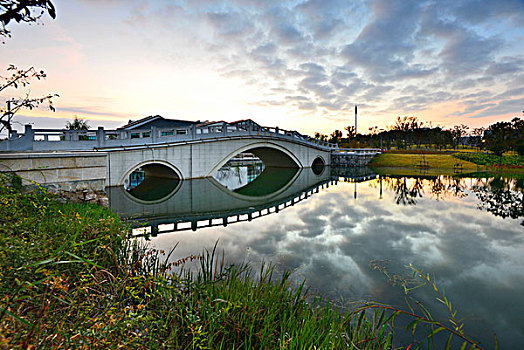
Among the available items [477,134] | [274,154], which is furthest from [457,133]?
[274,154]

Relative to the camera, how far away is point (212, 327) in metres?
2.44

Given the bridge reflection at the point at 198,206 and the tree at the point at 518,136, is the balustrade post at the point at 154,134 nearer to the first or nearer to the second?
the bridge reflection at the point at 198,206

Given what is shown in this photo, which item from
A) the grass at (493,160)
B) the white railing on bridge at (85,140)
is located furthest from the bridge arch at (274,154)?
the grass at (493,160)

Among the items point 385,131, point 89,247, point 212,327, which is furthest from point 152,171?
point 385,131

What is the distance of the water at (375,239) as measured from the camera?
4109 millimetres

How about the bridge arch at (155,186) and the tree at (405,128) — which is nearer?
the bridge arch at (155,186)

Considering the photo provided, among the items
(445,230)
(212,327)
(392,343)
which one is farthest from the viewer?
(445,230)

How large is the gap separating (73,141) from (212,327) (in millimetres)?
12385

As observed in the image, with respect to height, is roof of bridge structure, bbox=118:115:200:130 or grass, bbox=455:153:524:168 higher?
roof of bridge structure, bbox=118:115:200:130

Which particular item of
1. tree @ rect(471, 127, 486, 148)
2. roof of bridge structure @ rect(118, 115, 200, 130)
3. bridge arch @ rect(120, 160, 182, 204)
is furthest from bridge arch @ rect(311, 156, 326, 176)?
tree @ rect(471, 127, 486, 148)

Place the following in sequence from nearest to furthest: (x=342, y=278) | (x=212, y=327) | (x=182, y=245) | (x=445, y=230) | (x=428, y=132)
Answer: (x=212, y=327)
(x=342, y=278)
(x=182, y=245)
(x=445, y=230)
(x=428, y=132)

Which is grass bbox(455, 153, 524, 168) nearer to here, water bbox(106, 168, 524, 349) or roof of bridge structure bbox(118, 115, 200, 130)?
water bbox(106, 168, 524, 349)

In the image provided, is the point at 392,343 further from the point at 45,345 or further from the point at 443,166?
the point at 443,166

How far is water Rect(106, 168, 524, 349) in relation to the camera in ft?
13.5
